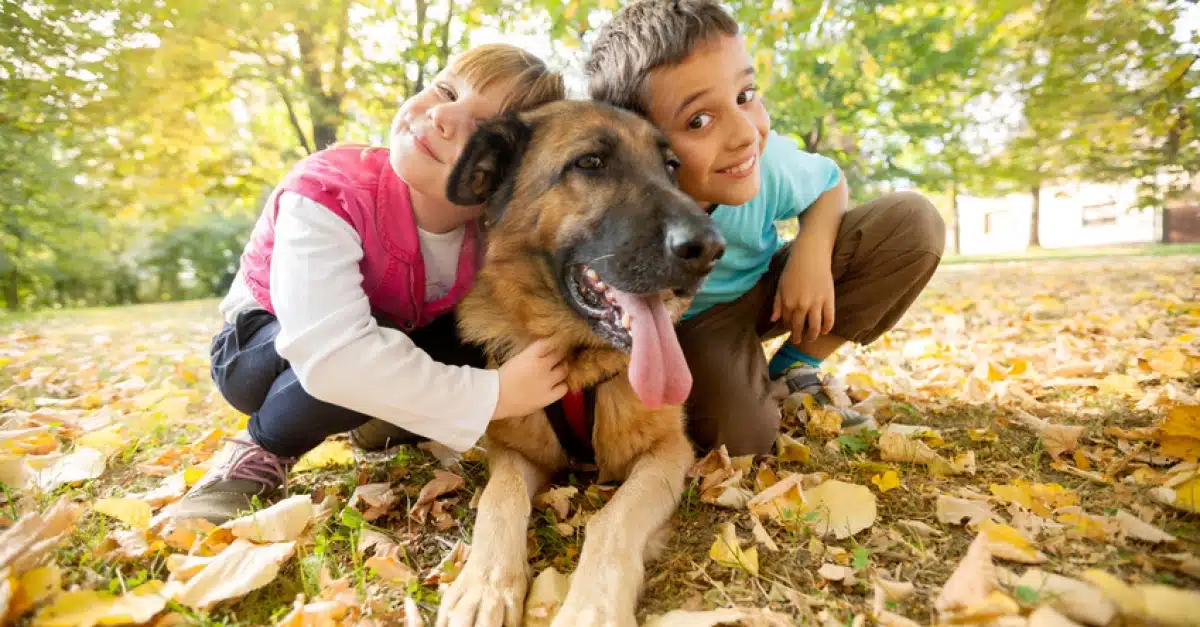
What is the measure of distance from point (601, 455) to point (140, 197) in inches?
403

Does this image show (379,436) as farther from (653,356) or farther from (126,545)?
(653,356)

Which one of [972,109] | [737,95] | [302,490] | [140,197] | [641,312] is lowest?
[302,490]

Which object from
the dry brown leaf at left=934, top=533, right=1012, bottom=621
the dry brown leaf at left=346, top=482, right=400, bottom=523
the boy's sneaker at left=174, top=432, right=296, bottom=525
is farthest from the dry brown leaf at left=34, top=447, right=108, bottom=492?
the dry brown leaf at left=934, top=533, right=1012, bottom=621

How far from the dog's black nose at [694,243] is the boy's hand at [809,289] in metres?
1.09

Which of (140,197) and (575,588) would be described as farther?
(140,197)

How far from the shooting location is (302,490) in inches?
101

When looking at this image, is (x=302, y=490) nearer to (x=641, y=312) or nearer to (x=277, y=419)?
(x=277, y=419)

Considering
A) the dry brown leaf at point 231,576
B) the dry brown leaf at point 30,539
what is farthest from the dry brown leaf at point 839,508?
the dry brown leaf at point 30,539

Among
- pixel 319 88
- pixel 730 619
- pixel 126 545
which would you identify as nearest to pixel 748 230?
pixel 730 619

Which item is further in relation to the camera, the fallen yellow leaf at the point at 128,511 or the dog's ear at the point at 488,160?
the dog's ear at the point at 488,160

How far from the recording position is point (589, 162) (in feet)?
7.57

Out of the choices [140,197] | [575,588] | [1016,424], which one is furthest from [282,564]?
[140,197]

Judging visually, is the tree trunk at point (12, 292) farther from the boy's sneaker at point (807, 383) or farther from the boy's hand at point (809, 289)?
the boy's hand at point (809, 289)

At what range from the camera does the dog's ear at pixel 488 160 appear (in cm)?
222
